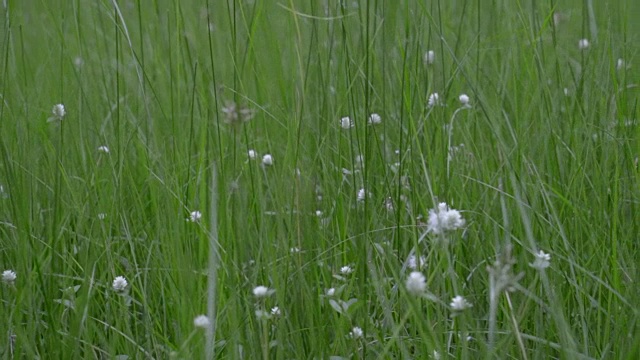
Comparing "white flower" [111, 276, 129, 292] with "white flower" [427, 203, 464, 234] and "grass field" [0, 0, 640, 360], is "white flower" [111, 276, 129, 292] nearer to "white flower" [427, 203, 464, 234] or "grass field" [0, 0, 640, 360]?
"grass field" [0, 0, 640, 360]

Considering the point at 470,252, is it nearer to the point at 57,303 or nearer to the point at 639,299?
the point at 639,299

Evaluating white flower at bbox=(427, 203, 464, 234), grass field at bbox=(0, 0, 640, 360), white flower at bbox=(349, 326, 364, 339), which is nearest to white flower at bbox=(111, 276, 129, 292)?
grass field at bbox=(0, 0, 640, 360)

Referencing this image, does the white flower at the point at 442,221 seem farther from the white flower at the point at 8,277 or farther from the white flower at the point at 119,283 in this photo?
the white flower at the point at 8,277

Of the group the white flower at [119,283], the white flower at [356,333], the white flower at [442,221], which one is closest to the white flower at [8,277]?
the white flower at [119,283]

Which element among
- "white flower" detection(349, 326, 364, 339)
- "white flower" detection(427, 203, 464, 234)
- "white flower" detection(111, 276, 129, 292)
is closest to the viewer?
"white flower" detection(427, 203, 464, 234)

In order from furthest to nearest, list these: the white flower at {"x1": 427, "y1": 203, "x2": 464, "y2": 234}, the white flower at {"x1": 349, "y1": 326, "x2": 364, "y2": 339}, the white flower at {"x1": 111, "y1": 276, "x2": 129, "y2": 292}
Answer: the white flower at {"x1": 111, "y1": 276, "x2": 129, "y2": 292}
the white flower at {"x1": 349, "y1": 326, "x2": 364, "y2": 339}
the white flower at {"x1": 427, "y1": 203, "x2": 464, "y2": 234}

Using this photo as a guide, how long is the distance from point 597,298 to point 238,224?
59 centimetres

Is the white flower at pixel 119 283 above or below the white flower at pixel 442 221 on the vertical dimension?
below

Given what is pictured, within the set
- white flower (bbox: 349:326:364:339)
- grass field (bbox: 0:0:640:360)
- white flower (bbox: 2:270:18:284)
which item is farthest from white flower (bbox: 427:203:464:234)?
white flower (bbox: 2:270:18:284)

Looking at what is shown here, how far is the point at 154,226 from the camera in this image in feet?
6.08

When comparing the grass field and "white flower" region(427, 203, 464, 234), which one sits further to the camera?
the grass field

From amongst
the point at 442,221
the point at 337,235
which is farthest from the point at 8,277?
the point at 442,221

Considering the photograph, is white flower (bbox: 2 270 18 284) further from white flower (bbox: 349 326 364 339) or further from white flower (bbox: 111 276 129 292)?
white flower (bbox: 349 326 364 339)

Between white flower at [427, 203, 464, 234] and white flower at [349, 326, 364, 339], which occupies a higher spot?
white flower at [427, 203, 464, 234]
